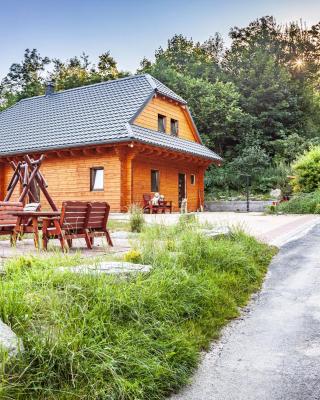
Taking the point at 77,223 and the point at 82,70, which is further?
the point at 82,70

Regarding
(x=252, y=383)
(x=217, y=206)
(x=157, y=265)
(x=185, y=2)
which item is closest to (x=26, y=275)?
(x=157, y=265)

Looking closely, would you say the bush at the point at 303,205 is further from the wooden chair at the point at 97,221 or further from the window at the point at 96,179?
the wooden chair at the point at 97,221

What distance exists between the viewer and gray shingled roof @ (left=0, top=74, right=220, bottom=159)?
18672 mm

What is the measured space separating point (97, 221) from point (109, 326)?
15.1 ft

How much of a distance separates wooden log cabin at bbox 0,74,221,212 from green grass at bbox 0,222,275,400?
12.6 meters

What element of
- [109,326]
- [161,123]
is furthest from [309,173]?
[109,326]

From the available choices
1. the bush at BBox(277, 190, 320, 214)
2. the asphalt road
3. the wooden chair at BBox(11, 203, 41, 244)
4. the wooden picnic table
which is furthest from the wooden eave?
the asphalt road

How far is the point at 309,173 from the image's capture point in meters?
20.3

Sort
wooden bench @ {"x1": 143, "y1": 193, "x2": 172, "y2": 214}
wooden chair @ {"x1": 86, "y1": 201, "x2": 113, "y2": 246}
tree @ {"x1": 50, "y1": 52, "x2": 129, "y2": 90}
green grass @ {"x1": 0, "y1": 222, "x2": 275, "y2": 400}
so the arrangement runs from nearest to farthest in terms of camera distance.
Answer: green grass @ {"x1": 0, "y1": 222, "x2": 275, "y2": 400} < wooden chair @ {"x1": 86, "y1": 201, "x2": 113, "y2": 246} < wooden bench @ {"x1": 143, "y1": 193, "x2": 172, "y2": 214} < tree @ {"x1": 50, "y1": 52, "x2": 129, "y2": 90}

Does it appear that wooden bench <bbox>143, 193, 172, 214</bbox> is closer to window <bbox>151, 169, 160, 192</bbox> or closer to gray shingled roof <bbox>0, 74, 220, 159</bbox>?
window <bbox>151, 169, 160, 192</bbox>

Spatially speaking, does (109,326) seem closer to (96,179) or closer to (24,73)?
(96,179)

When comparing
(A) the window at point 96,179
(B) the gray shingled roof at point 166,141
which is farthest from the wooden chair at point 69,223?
(A) the window at point 96,179

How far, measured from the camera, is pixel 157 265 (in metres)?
5.33

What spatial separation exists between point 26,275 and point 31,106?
23139 millimetres
